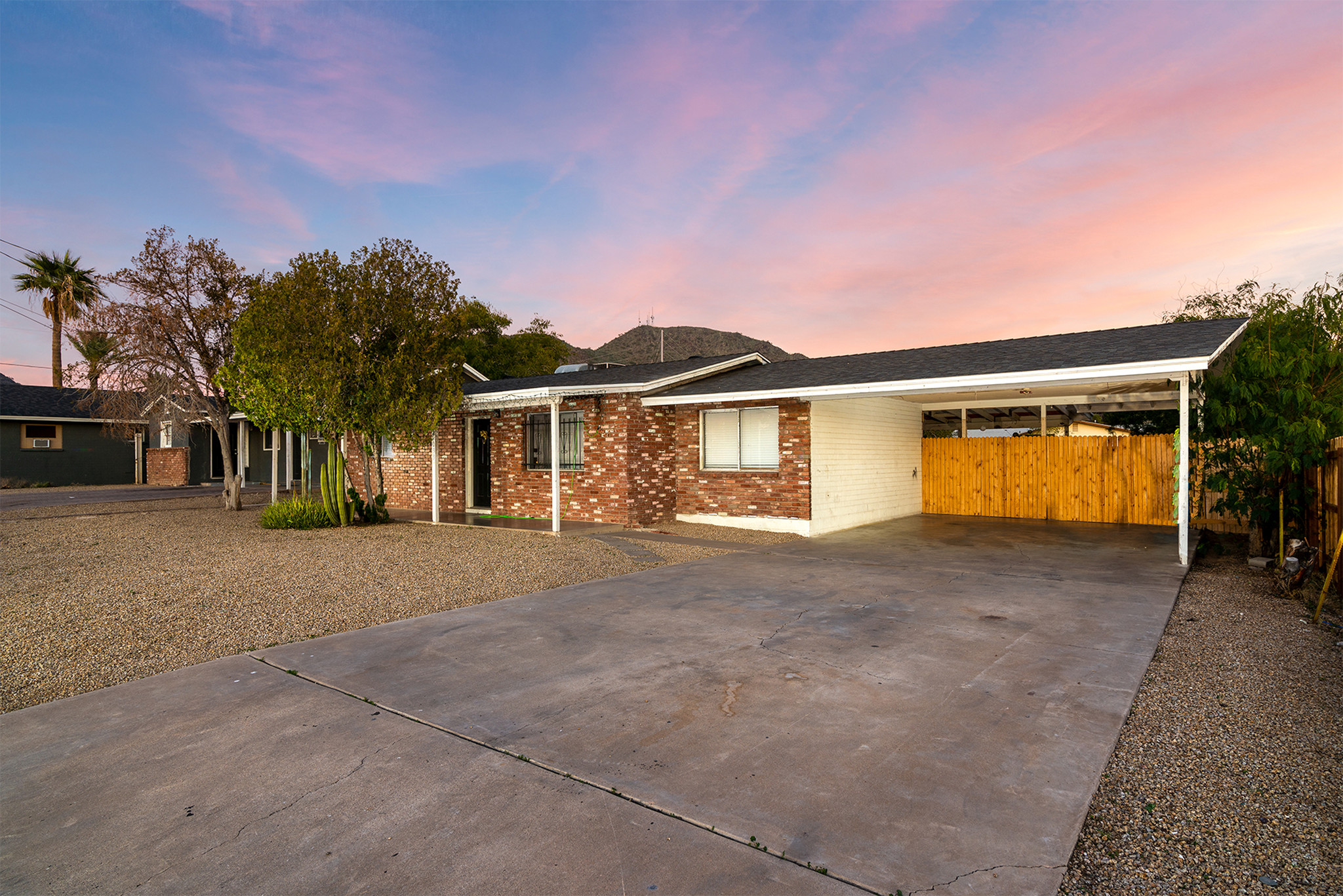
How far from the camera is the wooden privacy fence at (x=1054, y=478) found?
44.1 ft

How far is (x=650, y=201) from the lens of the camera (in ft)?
50.5

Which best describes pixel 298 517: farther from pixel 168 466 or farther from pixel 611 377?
pixel 168 466

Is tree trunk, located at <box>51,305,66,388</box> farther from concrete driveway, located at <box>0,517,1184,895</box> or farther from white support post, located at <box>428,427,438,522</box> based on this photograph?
concrete driveway, located at <box>0,517,1184,895</box>

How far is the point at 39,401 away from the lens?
89.4 feet

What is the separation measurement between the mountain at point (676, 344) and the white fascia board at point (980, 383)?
5238 centimetres

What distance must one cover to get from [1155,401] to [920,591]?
31.2 feet

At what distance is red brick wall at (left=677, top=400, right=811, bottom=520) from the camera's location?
39.4 ft

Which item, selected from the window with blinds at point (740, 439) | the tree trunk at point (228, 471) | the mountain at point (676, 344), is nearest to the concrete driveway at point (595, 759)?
the window with blinds at point (740, 439)

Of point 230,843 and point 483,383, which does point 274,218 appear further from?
point 230,843

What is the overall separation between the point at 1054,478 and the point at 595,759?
47.3 feet

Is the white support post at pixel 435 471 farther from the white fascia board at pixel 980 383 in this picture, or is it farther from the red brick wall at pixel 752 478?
the red brick wall at pixel 752 478

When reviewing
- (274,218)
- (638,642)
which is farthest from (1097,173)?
(274,218)

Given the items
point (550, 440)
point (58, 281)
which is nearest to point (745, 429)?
point (550, 440)

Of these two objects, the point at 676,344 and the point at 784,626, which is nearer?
the point at 784,626
